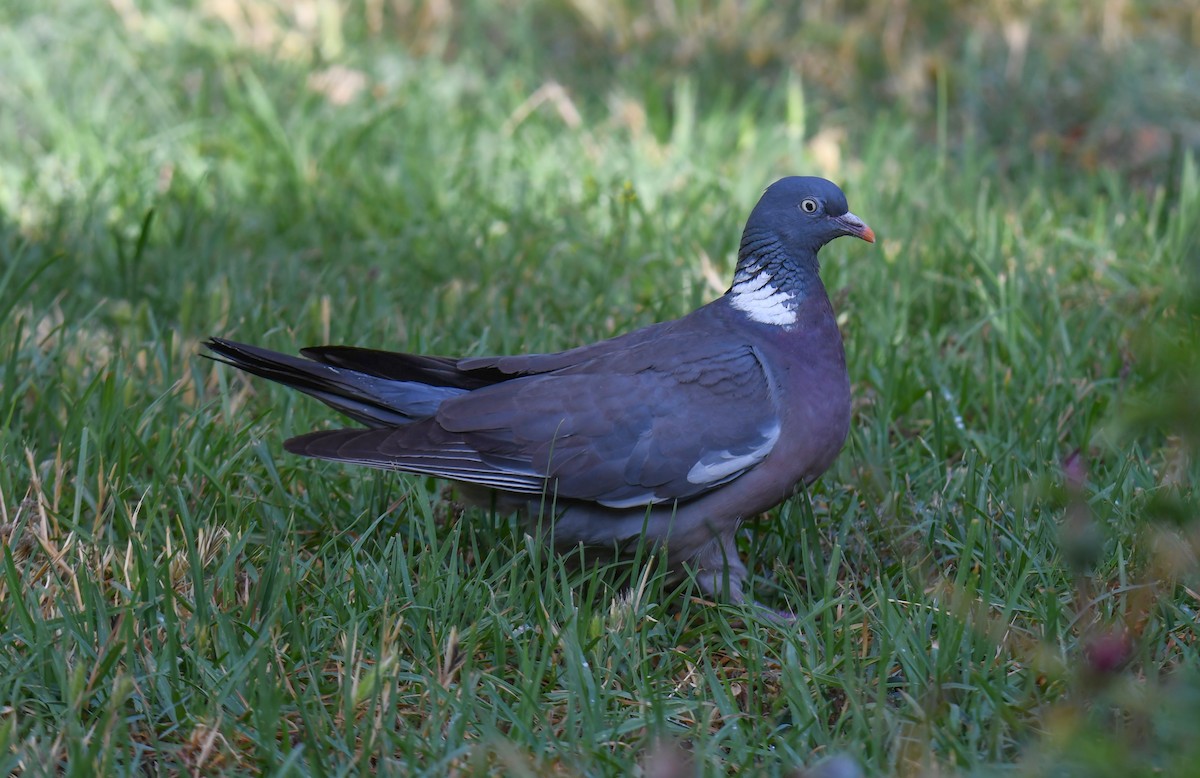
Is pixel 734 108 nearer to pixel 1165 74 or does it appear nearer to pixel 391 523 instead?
pixel 1165 74

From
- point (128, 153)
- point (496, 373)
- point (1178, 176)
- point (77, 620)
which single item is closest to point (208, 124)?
point (128, 153)

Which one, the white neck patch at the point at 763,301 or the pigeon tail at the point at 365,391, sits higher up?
the white neck patch at the point at 763,301

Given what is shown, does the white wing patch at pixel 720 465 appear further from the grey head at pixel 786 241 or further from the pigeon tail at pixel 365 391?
the pigeon tail at pixel 365 391

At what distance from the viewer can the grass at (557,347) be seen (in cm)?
249

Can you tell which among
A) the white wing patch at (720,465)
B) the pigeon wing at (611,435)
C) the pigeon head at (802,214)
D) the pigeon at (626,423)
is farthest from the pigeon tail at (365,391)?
the pigeon head at (802,214)

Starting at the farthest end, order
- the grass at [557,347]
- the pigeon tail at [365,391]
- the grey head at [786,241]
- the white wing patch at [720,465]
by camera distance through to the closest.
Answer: the grey head at [786,241], the pigeon tail at [365,391], the white wing patch at [720,465], the grass at [557,347]

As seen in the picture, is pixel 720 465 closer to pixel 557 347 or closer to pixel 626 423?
pixel 626 423

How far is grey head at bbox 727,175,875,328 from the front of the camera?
3402 mm

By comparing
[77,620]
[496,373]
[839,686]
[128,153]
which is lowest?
[839,686]

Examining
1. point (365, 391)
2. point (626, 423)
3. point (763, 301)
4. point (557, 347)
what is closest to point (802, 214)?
point (763, 301)

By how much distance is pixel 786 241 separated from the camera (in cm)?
343

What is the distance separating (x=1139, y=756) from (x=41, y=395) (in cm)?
284

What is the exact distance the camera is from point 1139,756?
1994 mm

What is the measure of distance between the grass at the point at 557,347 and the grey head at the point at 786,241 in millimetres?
532
